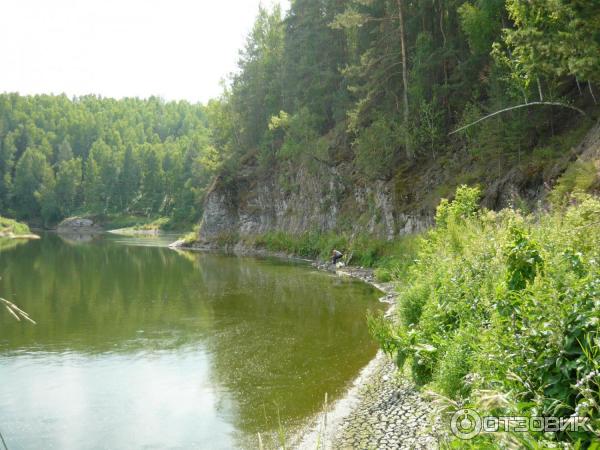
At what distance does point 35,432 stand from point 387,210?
29.1 metres

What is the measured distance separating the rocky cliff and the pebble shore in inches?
334

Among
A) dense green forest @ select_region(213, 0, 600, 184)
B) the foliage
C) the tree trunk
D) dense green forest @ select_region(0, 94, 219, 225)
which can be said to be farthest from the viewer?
dense green forest @ select_region(0, 94, 219, 225)

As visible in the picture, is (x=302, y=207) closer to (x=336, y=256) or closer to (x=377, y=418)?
(x=336, y=256)

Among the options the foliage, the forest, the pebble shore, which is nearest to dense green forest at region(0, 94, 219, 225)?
the forest

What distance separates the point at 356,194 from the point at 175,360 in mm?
29995

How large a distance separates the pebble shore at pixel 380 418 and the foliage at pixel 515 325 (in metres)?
0.55

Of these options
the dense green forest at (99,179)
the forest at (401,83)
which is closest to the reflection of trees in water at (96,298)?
the forest at (401,83)

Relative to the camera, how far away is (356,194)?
43.3 metres

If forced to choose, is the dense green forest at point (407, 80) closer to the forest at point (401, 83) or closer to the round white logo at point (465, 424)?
the forest at point (401, 83)

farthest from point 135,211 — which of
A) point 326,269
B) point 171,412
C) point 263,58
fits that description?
point 171,412

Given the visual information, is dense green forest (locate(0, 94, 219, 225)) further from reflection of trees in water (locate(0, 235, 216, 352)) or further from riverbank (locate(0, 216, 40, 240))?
reflection of trees in water (locate(0, 235, 216, 352))

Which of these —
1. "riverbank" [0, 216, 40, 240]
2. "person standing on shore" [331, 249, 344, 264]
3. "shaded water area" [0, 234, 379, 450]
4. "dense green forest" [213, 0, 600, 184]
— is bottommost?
"shaded water area" [0, 234, 379, 450]

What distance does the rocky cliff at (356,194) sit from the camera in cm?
2433

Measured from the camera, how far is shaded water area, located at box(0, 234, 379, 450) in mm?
10602
